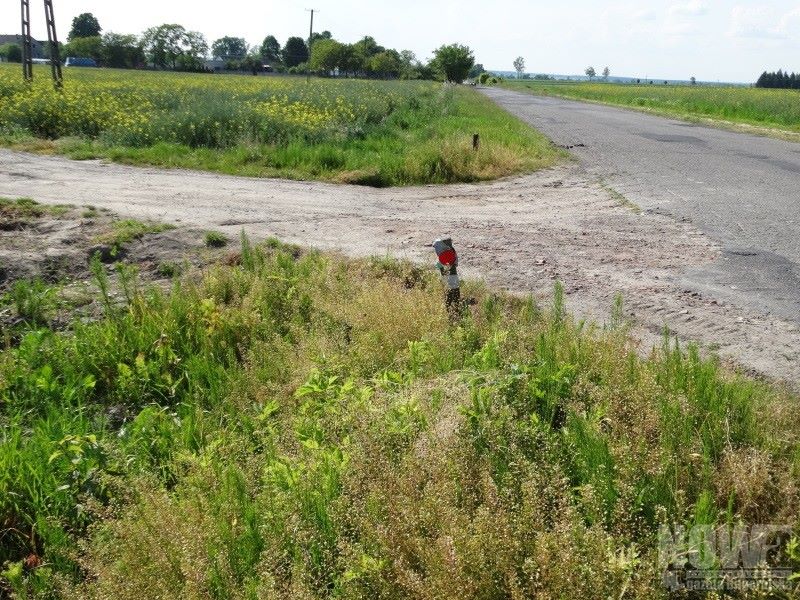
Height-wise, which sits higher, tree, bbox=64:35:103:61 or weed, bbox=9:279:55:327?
tree, bbox=64:35:103:61

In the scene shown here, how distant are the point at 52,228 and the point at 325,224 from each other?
342 cm

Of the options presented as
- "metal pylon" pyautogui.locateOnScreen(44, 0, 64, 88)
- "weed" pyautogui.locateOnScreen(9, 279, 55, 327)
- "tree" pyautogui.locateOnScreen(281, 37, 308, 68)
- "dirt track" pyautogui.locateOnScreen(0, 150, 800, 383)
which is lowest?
"weed" pyautogui.locateOnScreen(9, 279, 55, 327)

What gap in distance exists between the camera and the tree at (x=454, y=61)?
99.2 m

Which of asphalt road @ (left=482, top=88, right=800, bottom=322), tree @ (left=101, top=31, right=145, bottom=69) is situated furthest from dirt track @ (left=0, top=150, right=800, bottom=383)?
tree @ (left=101, top=31, right=145, bottom=69)

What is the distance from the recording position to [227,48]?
163 metres

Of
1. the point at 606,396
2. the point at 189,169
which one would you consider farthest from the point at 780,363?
the point at 189,169

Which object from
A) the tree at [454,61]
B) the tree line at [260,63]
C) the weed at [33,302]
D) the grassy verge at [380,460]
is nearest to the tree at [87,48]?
the tree line at [260,63]

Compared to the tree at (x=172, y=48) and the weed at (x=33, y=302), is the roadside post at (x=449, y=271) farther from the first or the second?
the tree at (x=172, y=48)

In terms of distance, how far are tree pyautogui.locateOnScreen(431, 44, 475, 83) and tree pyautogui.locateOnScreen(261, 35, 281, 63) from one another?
5204 centimetres

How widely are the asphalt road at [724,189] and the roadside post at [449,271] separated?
2413 mm

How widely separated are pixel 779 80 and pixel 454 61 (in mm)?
47019

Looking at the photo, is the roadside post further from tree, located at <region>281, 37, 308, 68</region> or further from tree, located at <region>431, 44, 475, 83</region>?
tree, located at <region>281, 37, 308, 68</region>

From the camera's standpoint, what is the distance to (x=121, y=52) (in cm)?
10738

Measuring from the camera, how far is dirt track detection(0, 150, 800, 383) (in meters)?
5.57
